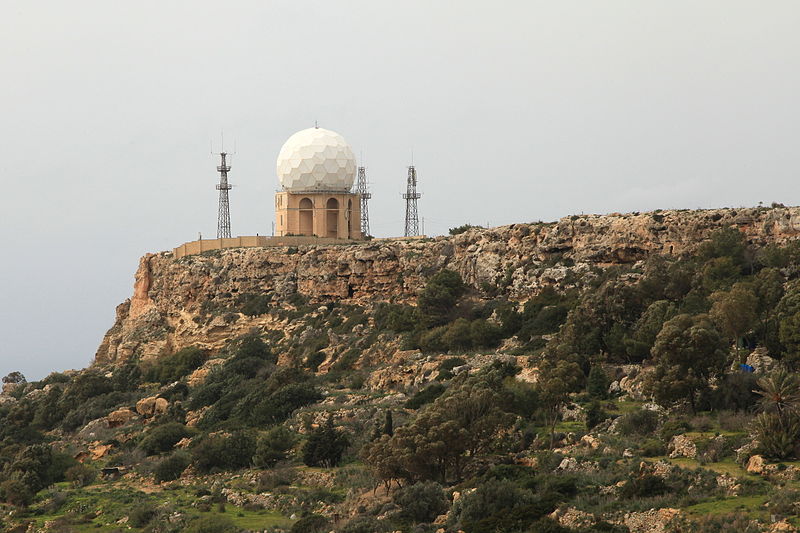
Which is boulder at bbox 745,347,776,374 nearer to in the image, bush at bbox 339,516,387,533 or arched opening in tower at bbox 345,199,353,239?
bush at bbox 339,516,387,533

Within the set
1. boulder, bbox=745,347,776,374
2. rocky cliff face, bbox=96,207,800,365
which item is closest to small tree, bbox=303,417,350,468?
boulder, bbox=745,347,776,374

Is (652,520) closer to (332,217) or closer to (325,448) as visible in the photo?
(325,448)

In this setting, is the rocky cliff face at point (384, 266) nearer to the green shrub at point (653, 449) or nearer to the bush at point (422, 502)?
the green shrub at point (653, 449)

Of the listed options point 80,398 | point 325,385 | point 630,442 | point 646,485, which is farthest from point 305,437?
point 80,398

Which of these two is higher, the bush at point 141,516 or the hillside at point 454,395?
the hillside at point 454,395

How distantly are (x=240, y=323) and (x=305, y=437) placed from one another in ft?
76.2

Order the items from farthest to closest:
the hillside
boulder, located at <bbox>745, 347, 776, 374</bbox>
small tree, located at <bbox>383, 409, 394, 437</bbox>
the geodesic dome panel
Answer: the geodesic dome panel
small tree, located at <bbox>383, 409, 394, 437</bbox>
boulder, located at <bbox>745, 347, 776, 374</bbox>
the hillside

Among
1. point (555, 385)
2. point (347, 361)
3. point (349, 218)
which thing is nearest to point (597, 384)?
point (555, 385)

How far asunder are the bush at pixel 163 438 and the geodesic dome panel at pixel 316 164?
2542 centimetres

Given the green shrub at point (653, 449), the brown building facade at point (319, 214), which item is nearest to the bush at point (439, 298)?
the brown building facade at point (319, 214)

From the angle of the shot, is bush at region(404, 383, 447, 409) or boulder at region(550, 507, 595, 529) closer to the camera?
boulder at region(550, 507, 595, 529)

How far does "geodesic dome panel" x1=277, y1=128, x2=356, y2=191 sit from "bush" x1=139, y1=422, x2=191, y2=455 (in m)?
25.4

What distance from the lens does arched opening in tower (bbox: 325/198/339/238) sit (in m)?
79.2

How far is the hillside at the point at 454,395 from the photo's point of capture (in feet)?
120
